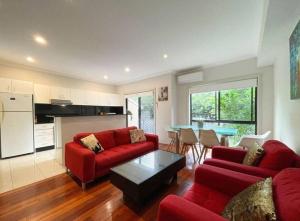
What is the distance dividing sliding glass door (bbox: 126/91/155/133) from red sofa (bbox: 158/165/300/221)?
13.6ft

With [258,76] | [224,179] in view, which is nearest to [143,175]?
[224,179]

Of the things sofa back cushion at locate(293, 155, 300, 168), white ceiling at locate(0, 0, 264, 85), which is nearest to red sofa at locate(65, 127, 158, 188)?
white ceiling at locate(0, 0, 264, 85)

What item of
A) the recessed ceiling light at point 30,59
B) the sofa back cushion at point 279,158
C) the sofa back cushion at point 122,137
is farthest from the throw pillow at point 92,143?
the recessed ceiling light at point 30,59

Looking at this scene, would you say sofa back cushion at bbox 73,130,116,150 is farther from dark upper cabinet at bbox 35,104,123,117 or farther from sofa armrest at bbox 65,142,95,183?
dark upper cabinet at bbox 35,104,123,117

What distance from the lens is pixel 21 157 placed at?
12.4ft

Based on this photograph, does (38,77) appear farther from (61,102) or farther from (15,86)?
(61,102)

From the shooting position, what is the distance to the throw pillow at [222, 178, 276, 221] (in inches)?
29.8

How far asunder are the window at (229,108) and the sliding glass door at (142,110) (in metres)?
1.63

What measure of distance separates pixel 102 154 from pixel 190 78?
3521 mm

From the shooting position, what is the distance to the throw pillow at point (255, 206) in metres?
0.76

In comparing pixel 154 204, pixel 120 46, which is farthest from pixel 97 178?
pixel 120 46

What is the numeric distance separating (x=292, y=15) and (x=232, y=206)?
7.50ft

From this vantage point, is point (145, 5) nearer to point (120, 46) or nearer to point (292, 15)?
point (120, 46)

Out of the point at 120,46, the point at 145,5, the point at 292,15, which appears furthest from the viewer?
the point at 120,46
